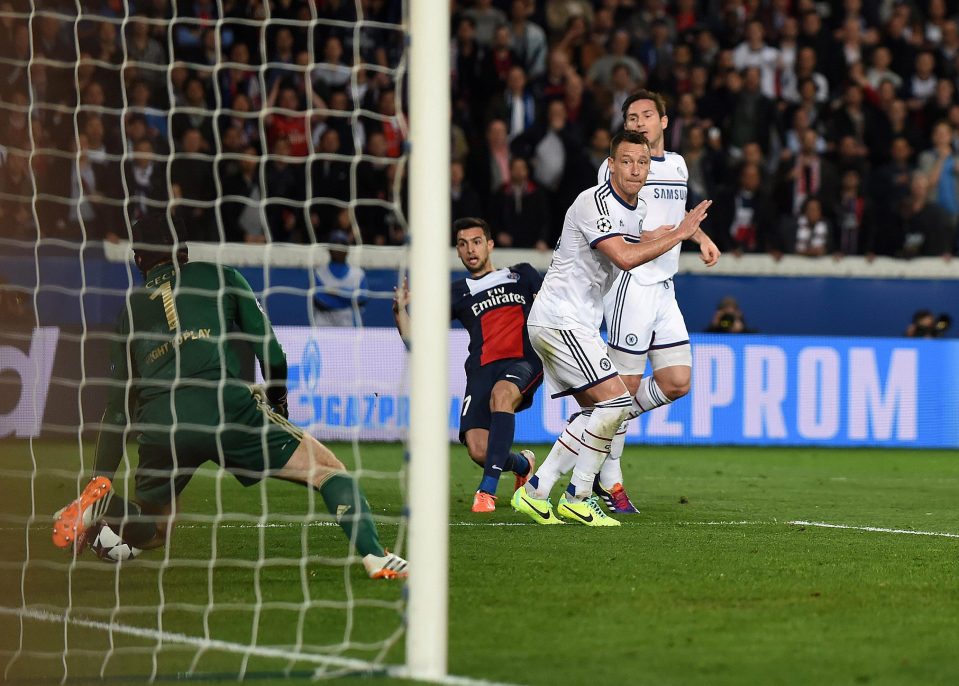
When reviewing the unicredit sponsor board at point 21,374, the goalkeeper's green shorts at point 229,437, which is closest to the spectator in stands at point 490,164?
the unicredit sponsor board at point 21,374

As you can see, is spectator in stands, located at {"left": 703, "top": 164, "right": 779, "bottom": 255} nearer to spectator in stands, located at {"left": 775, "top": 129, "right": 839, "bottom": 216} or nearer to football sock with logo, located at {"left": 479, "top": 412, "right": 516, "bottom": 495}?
spectator in stands, located at {"left": 775, "top": 129, "right": 839, "bottom": 216}

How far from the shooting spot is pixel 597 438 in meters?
8.14

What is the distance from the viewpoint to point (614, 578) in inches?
244

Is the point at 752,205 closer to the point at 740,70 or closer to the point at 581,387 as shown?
the point at 740,70

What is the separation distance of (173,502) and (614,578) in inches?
73.2

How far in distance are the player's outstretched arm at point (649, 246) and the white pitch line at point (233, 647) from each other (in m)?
3.42

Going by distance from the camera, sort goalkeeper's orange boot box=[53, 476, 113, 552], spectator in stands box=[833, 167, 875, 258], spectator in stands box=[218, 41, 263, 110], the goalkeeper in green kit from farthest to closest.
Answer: spectator in stands box=[833, 167, 875, 258], spectator in stands box=[218, 41, 263, 110], goalkeeper's orange boot box=[53, 476, 113, 552], the goalkeeper in green kit

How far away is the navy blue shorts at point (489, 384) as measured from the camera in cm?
924

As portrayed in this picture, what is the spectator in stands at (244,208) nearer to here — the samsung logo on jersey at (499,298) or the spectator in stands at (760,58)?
the samsung logo on jersey at (499,298)

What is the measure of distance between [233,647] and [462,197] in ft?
36.5

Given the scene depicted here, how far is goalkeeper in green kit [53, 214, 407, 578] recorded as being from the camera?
6.16 metres

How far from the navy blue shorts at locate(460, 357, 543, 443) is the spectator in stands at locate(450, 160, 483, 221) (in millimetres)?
6180

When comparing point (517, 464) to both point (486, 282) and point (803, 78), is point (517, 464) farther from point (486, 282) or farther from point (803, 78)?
point (803, 78)

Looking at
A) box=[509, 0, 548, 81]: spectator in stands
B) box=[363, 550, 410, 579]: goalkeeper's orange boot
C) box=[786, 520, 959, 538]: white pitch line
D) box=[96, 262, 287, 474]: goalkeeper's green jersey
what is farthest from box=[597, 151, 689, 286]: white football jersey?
box=[509, 0, 548, 81]: spectator in stands
